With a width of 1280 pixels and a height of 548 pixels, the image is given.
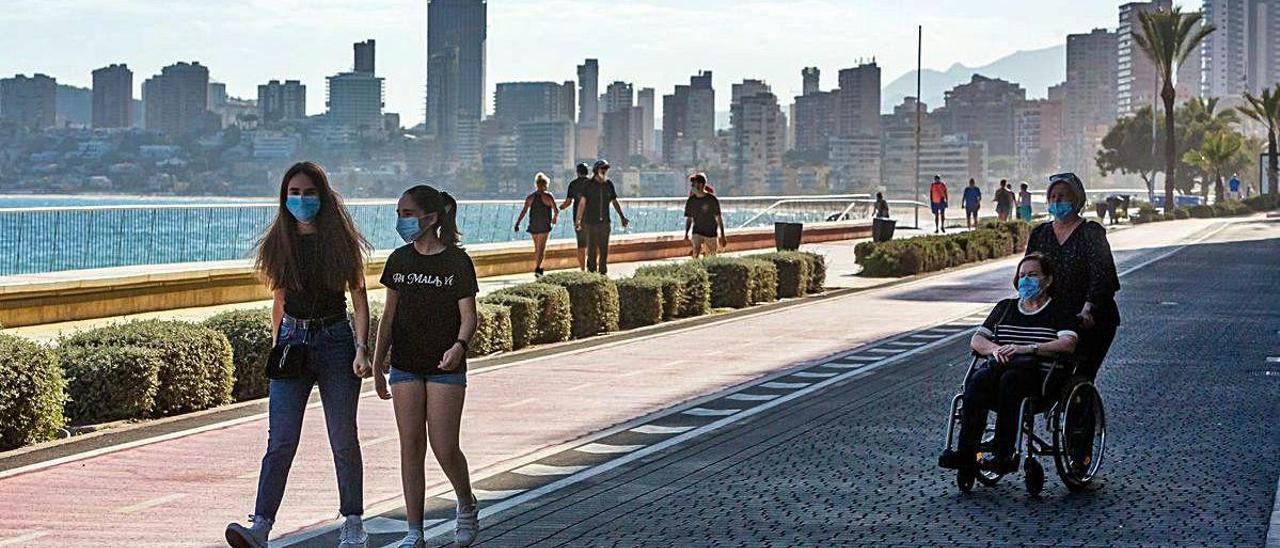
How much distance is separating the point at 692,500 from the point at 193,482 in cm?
282

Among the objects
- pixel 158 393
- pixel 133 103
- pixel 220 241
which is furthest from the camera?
pixel 133 103

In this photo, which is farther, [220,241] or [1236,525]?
[220,241]

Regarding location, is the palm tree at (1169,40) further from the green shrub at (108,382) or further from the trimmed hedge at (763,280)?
the green shrub at (108,382)

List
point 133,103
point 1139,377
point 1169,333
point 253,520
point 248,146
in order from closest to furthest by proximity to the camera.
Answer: point 253,520, point 1139,377, point 1169,333, point 248,146, point 133,103

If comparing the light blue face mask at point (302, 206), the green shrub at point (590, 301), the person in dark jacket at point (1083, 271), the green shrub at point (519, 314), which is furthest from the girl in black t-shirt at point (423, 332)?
the green shrub at point (590, 301)

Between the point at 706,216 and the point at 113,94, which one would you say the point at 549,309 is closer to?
the point at 706,216

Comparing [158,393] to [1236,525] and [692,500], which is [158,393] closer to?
[692,500]

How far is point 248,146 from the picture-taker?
126m

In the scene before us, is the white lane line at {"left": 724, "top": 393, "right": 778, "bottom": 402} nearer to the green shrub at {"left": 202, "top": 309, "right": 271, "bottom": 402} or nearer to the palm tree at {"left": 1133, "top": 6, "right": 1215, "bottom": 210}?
the green shrub at {"left": 202, "top": 309, "right": 271, "bottom": 402}

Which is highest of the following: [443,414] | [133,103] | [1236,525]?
[133,103]

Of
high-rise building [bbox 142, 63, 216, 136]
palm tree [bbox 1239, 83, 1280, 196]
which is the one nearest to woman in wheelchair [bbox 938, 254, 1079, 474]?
palm tree [bbox 1239, 83, 1280, 196]

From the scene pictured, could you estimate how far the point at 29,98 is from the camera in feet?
484

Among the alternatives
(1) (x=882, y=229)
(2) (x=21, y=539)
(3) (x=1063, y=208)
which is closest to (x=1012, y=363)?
(3) (x=1063, y=208)

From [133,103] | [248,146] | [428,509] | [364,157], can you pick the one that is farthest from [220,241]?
[133,103]
